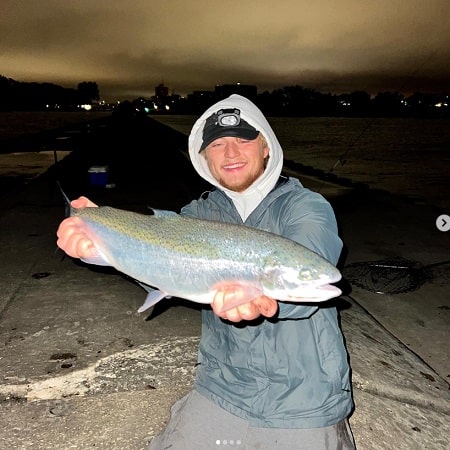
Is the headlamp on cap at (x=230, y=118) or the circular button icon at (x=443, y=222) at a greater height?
the headlamp on cap at (x=230, y=118)

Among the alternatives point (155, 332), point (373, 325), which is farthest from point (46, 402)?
point (373, 325)

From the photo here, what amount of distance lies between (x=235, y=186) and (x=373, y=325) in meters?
2.90

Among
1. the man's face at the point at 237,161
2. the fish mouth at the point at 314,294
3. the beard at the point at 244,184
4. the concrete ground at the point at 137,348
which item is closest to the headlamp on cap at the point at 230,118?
the man's face at the point at 237,161

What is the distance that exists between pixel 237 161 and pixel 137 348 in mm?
2113

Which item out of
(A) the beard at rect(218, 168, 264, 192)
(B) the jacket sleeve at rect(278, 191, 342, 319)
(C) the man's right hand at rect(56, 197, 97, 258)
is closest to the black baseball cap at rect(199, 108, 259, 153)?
(A) the beard at rect(218, 168, 264, 192)

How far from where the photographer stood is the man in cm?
271

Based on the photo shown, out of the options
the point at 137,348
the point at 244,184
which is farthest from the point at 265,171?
the point at 137,348

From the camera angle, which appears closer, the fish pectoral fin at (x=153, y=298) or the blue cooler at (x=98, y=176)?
the fish pectoral fin at (x=153, y=298)

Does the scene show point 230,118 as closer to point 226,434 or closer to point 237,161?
point 237,161

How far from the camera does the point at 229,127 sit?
325cm

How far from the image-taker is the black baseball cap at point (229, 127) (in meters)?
3.23

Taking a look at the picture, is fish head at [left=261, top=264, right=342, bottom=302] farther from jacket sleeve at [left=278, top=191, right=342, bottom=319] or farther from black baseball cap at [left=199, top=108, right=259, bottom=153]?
black baseball cap at [left=199, top=108, right=259, bottom=153]

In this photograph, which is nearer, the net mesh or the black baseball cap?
the black baseball cap

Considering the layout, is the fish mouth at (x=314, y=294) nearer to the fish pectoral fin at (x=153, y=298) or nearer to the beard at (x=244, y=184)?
the fish pectoral fin at (x=153, y=298)
